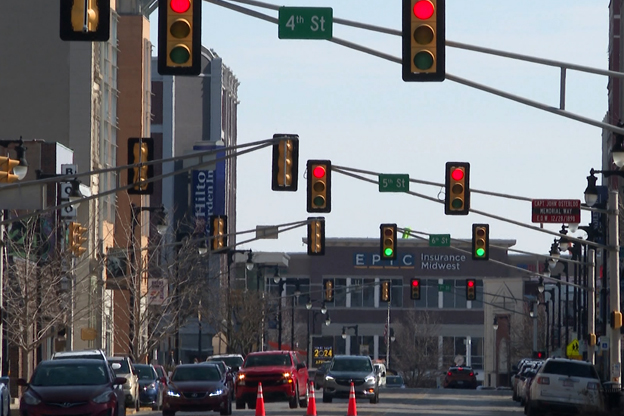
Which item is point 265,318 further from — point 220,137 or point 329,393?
point 329,393

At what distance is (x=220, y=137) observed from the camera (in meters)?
114

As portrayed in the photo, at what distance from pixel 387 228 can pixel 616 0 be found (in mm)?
56842

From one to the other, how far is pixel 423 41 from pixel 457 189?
48.1 ft

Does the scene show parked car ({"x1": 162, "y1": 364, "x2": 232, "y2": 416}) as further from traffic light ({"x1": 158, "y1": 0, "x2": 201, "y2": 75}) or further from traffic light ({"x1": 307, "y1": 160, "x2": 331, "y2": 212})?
traffic light ({"x1": 158, "y1": 0, "x2": 201, "y2": 75})

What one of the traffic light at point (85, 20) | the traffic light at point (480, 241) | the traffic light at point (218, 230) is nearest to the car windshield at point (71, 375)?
the traffic light at point (85, 20)

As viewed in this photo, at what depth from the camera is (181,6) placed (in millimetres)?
15867

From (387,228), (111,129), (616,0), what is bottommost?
(387,228)

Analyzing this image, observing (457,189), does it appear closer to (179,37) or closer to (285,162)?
(285,162)

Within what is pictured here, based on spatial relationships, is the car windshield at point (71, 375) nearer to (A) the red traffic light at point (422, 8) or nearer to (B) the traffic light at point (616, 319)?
(A) the red traffic light at point (422, 8)

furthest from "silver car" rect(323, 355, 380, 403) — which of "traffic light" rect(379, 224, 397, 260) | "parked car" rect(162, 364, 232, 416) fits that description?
"parked car" rect(162, 364, 232, 416)

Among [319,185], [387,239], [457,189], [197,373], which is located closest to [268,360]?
[197,373]

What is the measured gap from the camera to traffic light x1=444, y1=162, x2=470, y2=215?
30562 mm

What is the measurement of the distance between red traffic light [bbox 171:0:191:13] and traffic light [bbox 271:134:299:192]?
12782 mm

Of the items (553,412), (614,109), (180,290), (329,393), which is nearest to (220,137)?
(614,109)
